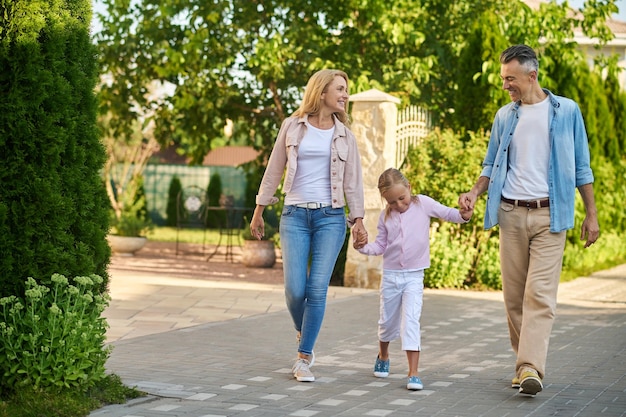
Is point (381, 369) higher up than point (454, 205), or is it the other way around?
point (454, 205)

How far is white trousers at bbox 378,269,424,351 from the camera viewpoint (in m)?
6.64

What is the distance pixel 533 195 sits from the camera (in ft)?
20.8

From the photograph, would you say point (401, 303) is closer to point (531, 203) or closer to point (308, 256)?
point (308, 256)

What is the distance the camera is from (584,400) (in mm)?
6113

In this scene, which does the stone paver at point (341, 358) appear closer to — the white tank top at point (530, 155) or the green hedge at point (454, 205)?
the green hedge at point (454, 205)

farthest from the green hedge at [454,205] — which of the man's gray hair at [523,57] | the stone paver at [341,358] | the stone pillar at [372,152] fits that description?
the man's gray hair at [523,57]

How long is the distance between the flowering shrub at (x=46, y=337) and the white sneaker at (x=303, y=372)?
58.8 inches

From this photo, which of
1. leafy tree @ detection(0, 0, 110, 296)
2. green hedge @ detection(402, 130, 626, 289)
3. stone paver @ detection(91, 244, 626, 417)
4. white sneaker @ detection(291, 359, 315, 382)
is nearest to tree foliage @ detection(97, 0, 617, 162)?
green hedge @ detection(402, 130, 626, 289)

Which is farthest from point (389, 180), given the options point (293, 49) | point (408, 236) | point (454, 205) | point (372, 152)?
point (293, 49)

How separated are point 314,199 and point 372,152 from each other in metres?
6.64

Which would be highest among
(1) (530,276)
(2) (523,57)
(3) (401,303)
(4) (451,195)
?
(2) (523,57)

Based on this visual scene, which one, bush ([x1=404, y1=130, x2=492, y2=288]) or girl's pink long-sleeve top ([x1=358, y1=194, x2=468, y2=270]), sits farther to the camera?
bush ([x1=404, y1=130, x2=492, y2=288])

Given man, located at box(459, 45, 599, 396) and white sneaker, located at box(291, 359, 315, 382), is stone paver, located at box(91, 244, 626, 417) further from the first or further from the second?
man, located at box(459, 45, 599, 396)

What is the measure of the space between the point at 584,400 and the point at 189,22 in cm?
1113
